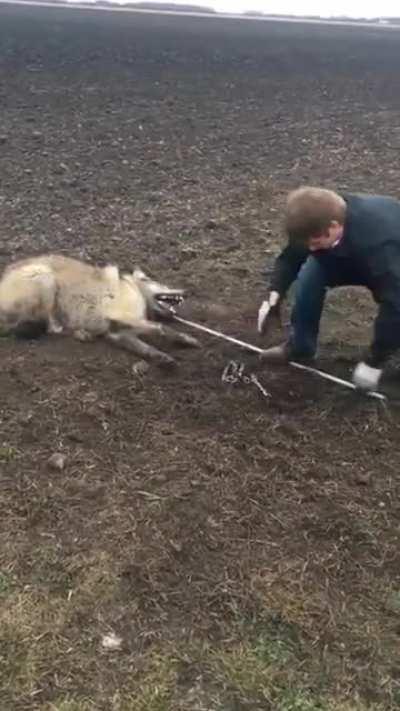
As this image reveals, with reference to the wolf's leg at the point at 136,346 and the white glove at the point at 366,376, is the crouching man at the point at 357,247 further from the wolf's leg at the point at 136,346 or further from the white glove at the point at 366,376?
the wolf's leg at the point at 136,346

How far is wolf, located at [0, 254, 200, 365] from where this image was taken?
546 centimetres

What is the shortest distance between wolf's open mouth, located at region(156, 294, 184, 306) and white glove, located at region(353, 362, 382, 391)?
4.78ft

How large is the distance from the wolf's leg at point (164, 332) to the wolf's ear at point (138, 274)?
0.37 meters

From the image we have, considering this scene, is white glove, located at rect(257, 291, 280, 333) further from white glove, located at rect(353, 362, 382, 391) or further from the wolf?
white glove, located at rect(353, 362, 382, 391)

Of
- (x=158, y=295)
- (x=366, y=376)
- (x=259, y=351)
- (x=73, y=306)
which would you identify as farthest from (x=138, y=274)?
(x=366, y=376)

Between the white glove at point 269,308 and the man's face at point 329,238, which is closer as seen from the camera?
the man's face at point 329,238

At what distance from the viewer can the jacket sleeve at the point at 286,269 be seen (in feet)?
16.1

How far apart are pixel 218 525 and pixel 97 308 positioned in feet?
6.66

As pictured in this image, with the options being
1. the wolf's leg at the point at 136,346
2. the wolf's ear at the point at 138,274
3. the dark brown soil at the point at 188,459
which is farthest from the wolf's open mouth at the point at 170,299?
the wolf's leg at the point at 136,346

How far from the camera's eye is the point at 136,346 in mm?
5285

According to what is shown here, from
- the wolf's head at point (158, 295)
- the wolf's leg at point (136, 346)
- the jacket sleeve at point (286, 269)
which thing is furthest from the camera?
the wolf's head at point (158, 295)

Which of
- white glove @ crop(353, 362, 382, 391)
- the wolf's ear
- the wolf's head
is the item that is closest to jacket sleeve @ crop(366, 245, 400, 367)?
white glove @ crop(353, 362, 382, 391)

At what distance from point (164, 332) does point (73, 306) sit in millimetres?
524

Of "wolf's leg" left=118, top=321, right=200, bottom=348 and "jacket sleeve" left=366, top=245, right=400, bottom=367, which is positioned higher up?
"jacket sleeve" left=366, top=245, right=400, bottom=367
